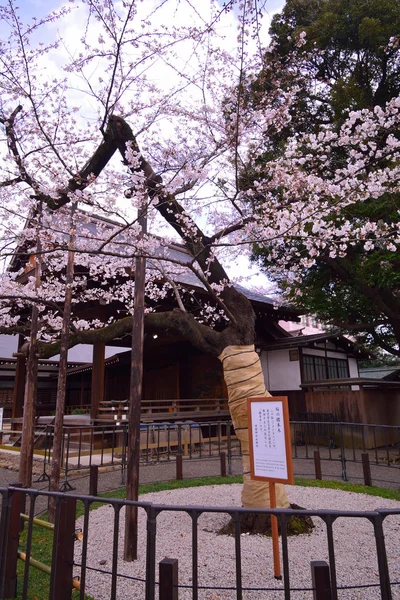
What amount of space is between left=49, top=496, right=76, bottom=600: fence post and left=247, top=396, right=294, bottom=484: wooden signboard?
2.14m

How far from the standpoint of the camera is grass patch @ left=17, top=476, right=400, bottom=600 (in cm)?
389

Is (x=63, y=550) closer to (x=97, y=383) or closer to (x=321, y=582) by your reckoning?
(x=321, y=582)

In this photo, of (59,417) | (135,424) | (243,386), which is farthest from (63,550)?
(243,386)

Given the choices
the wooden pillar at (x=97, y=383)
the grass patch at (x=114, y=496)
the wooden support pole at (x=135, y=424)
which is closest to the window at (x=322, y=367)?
the wooden pillar at (x=97, y=383)

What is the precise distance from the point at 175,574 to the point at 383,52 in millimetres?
13367

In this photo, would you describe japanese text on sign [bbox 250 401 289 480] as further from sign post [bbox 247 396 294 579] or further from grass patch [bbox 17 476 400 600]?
grass patch [bbox 17 476 400 600]

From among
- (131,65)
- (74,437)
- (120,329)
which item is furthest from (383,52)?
(74,437)

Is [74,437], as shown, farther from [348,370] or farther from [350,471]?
[348,370]

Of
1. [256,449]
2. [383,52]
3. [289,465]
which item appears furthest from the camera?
[383,52]

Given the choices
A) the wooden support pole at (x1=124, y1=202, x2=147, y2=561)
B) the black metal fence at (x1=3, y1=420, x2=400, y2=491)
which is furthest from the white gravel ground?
the black metal fence at (x1=3, y1=420, x2=400, y2=491)

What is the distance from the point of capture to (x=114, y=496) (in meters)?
7.38

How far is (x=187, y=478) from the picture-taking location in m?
9.03

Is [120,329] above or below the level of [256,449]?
above

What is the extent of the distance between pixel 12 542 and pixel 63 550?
88cm
